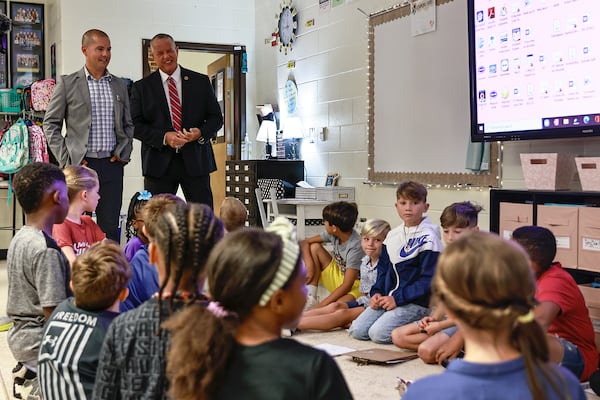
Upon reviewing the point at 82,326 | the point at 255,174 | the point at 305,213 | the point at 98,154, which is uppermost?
the point at 98,154

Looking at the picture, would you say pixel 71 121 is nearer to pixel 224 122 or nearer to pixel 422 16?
pixel 422 16

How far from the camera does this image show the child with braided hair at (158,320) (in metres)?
1.54

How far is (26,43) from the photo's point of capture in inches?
305

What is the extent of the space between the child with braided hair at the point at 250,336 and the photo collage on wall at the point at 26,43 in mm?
7073

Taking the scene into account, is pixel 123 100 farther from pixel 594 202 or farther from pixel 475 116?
pixel 594 202

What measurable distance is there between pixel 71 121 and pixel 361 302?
Answer: 2.02 metres

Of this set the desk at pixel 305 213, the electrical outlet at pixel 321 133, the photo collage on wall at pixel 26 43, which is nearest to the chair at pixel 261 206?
the desk at pixel 305 213

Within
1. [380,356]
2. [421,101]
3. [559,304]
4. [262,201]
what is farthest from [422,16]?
[559,304]

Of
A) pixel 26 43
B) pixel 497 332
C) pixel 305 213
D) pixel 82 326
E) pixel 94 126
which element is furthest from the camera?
pixel 26 43

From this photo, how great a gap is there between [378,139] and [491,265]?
452 centimetres

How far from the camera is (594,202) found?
3.48 meters

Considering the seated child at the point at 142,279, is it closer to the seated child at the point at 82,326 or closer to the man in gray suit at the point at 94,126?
the seated child at the point at 82,326

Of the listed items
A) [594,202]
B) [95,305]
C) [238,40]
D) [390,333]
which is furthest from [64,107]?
[238,40]

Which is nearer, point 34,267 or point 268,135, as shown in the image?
point 34,267
